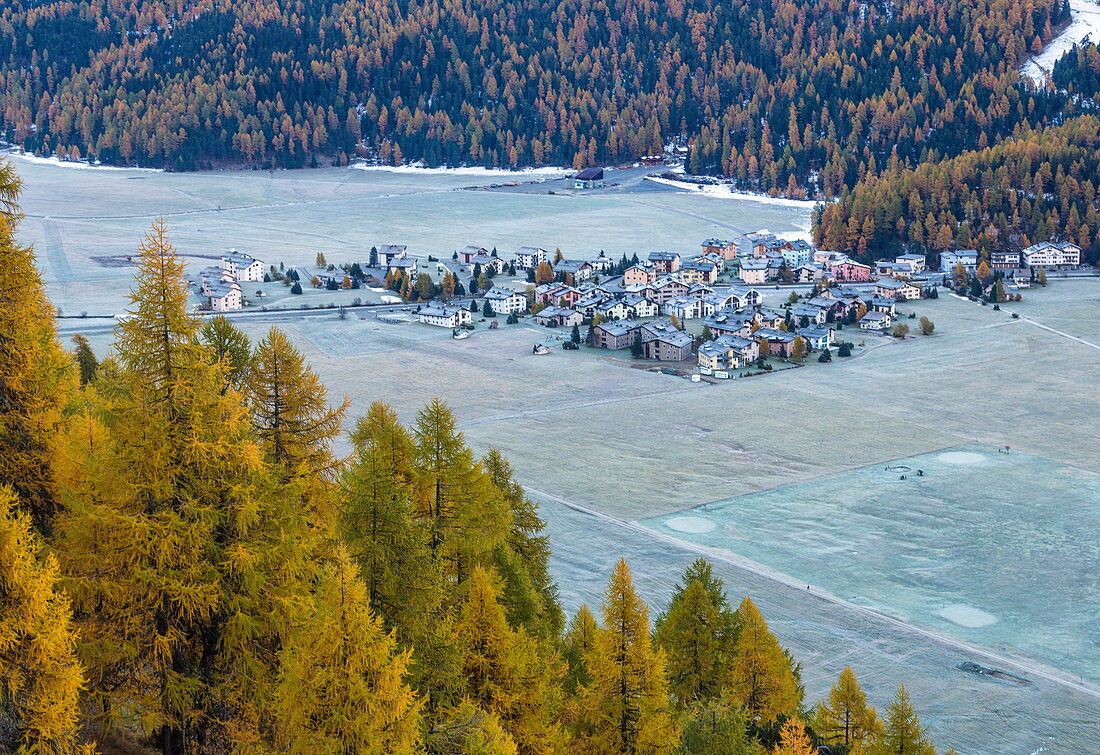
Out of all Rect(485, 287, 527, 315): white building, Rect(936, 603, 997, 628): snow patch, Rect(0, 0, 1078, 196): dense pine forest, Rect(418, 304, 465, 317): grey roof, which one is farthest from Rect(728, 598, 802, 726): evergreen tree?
Rect(0, 0, 1078, 196): dense pine forest

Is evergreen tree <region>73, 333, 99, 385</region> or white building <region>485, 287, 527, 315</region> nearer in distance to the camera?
evergreen tree <region>73, 333, 99, 385</region>

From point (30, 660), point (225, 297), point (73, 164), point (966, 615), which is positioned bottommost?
point (966, 615)

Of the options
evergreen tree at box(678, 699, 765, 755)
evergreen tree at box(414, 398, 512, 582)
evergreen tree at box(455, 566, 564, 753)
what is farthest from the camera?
evergreen tree at box(414, 398, 512, 582)

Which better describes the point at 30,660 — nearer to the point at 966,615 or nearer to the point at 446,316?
the point at 966,615

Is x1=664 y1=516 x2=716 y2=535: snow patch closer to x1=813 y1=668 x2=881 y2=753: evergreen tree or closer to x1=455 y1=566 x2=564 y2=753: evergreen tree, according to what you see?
x1=813 y1=668 x2=881 y2=753: evergreen tree

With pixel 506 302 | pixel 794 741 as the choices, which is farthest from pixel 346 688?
pixel 506 302

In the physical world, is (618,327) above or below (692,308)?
below

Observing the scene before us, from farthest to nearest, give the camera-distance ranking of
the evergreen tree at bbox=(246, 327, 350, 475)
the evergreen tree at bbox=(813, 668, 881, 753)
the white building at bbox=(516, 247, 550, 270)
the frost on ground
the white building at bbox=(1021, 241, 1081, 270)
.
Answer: the frost on ground → the white building at bbox=(516, 247, 550, 270) → the white building at bbox=(1021, 241, 1081, 270) → the evergreen tree at bbox=(813, 668, 881, 753) → the evergreen tree at bbox=(246, 327, 350, 475)
